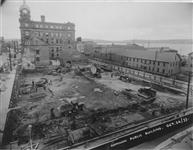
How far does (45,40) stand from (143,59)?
671cm

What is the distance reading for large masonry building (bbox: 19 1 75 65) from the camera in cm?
632

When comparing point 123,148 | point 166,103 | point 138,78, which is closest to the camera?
point 123,148

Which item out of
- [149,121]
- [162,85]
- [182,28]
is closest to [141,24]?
[182,28]

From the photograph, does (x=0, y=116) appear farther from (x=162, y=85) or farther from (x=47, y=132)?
(x=162, y=85)

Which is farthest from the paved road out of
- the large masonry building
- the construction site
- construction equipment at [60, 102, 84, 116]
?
the large masonry building

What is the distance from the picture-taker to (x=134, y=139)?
3.03 metres

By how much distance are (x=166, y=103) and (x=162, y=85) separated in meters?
2.17

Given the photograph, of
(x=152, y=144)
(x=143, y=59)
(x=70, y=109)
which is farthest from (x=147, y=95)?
(x=143, y=59)

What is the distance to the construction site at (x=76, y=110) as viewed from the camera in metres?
3.08

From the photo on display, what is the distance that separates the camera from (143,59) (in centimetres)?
930

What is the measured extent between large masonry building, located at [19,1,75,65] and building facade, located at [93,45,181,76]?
6.19ft

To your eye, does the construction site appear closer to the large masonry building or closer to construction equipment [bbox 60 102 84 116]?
construction equipment [bbox 60 102 84 116]

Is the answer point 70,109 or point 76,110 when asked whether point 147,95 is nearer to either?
point 76,110

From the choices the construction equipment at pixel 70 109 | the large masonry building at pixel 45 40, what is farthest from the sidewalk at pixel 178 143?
the large masonry building at pixel 45 40
